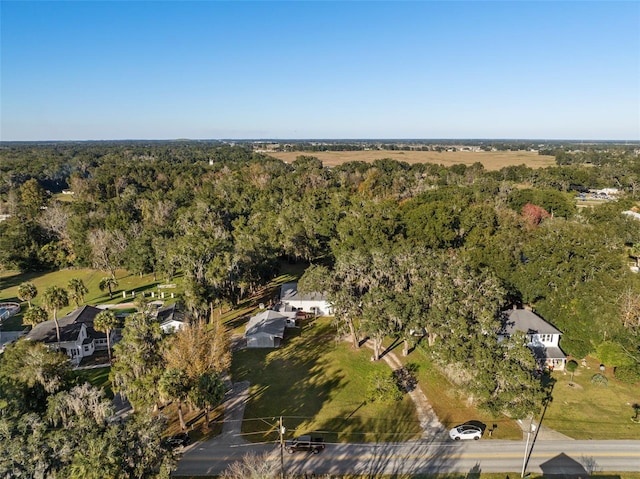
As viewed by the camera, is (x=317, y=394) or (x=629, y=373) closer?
(x=317, y=394)

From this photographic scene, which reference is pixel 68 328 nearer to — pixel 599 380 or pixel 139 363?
pixel 139 363

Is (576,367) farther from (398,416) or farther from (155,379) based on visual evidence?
(155,379)

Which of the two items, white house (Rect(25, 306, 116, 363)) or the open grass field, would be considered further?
the open grass field

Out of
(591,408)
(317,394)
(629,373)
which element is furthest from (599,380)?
(317,394)

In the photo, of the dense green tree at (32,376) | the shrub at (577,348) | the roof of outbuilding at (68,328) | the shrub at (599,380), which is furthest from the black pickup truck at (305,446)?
the roof of outbuilding at (68,328)

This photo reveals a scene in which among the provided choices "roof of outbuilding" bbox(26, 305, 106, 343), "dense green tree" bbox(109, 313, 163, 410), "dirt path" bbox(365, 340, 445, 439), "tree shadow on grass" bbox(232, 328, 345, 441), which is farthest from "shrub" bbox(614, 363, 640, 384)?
"roof of outbuilding" bbox(26, 305, 106, 343)

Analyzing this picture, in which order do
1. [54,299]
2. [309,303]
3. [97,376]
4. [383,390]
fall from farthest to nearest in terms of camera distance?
[309,303], [54,299], [97,376], [383,390]

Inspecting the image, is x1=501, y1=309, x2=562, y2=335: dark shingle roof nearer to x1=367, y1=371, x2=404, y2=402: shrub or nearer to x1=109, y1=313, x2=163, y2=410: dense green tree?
x1=367, y1=371, x2=404, y2=402: shrub

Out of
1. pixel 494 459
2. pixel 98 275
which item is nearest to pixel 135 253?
pixel 98 275
